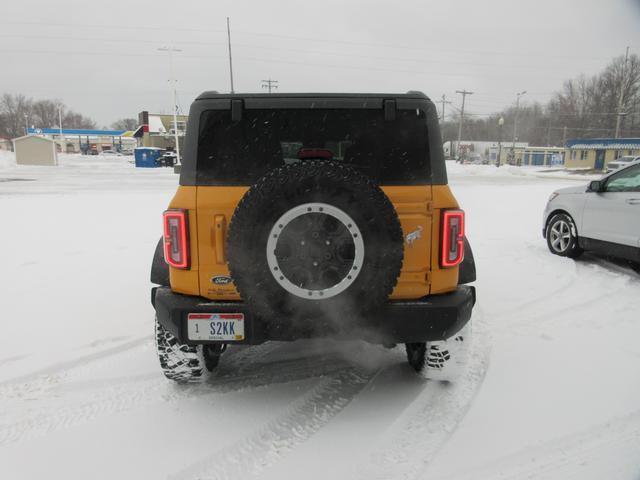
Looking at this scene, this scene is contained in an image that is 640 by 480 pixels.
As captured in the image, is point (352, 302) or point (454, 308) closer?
point (352, 302)

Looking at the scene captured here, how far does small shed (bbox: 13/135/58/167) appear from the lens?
45.4 metres

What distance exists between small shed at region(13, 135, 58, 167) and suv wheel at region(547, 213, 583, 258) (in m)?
48.6

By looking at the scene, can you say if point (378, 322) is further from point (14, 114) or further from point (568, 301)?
point (14, 114)

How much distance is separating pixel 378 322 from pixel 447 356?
82cm

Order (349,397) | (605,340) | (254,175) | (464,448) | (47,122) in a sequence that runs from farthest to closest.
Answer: (47,122), (605,340), (349,397), (254,175), (464,448)

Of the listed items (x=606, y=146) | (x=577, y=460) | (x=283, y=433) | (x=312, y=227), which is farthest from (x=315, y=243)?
(x=606, y=146)

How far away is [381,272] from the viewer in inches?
102

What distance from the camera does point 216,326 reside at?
2799mm

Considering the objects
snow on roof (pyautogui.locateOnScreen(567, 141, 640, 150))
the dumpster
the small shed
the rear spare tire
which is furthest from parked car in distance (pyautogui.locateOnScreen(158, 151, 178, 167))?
snow on roof (pyautogui.locateOnScreen(567, 141, 640, 150))

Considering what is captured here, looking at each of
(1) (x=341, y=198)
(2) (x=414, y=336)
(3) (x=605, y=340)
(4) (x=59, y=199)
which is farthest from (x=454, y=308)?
(4) (x=59, y=199)

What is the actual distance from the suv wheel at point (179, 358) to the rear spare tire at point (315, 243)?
34.9 inches

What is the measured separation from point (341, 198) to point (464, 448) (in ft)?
5.24

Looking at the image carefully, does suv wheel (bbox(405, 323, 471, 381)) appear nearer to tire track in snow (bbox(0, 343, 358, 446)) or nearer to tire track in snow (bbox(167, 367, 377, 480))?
tire track in snow (bbox(167, 367, 377, 480))

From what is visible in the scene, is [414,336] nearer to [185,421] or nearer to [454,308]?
[454,308]
